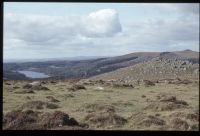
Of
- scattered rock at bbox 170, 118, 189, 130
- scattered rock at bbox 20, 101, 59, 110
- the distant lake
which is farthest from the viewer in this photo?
the distant lake

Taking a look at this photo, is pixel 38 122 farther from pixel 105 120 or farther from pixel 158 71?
pixel 158 71

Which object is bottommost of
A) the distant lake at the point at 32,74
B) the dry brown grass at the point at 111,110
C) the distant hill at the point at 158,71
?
the distant hill at the point at 158,71

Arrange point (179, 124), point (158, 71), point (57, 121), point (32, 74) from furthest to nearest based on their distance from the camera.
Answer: point (158, 71), point (32, 74), point (179, 124), point (57, 121)

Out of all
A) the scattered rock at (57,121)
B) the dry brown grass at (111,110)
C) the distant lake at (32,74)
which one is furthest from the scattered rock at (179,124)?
the distant lake at (32,74)

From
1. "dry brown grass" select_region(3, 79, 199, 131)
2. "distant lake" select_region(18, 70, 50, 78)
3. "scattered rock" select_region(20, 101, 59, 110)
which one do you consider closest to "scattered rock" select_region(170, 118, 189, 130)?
"dry brown grass" select_region(3, 79, 199, 131)

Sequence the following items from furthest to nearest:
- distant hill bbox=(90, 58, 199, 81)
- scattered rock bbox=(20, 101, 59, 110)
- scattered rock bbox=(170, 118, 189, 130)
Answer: distant hill bbox=(90, 58, 199, 81) → scattered rock bbox=(20, 101, 59, 110) → scattered rock bbox=(170, 118, 189, 130)

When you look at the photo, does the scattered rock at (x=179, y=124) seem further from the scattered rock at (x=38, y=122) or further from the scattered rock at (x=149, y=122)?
the scattered rock at (x=38, y=122)

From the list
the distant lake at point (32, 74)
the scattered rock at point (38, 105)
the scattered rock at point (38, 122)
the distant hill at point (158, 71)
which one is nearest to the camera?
the scattered rock at point (38, 122)

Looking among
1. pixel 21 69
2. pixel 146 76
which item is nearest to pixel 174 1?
pixel 21 69

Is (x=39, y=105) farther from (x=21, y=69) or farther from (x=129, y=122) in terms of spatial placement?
(x=21, y=69)

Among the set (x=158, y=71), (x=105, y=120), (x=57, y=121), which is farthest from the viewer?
(x=158, y=71)

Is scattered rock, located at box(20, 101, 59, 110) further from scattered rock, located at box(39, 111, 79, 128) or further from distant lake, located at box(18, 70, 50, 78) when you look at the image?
distant lake, located at box(18, 70, 50, 78)

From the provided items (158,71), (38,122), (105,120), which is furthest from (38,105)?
(158,71)
